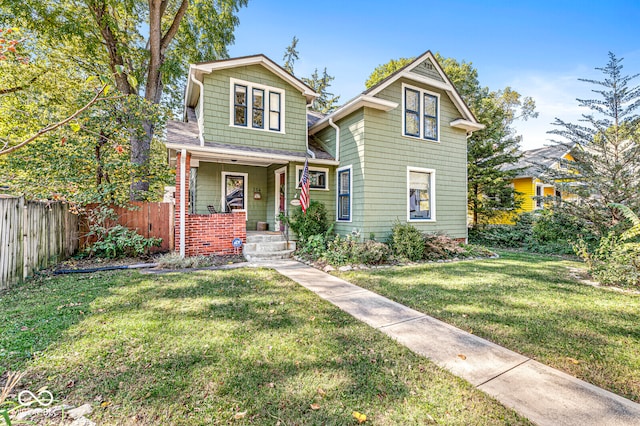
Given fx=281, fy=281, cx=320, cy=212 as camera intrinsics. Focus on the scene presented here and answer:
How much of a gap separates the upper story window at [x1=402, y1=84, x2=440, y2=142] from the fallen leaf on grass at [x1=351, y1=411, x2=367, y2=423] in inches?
341

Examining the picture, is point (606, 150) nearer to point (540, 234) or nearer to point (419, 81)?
point (540, 234)

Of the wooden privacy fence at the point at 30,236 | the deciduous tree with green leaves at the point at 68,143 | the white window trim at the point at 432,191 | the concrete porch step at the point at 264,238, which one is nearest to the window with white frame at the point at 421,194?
the white window trim at the point at 432,191

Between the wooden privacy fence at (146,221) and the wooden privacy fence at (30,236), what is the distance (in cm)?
54

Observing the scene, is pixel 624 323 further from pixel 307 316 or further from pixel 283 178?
pixel 283 178

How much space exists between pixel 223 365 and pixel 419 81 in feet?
32.4

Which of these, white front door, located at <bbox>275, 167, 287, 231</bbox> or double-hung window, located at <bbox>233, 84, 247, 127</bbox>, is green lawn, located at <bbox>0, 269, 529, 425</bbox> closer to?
white front door, located at <bbox>275, 167, 287, 231</bbox>

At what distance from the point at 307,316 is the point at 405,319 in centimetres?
134

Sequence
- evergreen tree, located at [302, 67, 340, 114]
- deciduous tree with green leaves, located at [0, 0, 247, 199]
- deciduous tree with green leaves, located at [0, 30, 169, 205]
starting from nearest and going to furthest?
deciduous tree with green leaves, located at [0, 30, 169, 205], deciduous tree with green leaves, located at [0, 0, 247, 199], evergreen tree, located at [302, 67, 340, 114]

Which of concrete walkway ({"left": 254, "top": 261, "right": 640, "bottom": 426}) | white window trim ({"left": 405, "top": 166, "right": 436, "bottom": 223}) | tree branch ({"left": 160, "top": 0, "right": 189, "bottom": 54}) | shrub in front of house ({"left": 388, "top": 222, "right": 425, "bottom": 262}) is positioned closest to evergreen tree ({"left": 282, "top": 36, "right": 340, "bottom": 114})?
tree branch ({"left": 160, "top": 0, "right": 189, "bottom": 54})

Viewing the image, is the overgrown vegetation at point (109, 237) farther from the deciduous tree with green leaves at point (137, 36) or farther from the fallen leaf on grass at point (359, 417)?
the fallen leaf on grass at point (359, 417)

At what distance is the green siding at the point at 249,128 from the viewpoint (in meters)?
8.52

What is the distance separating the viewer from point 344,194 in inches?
376

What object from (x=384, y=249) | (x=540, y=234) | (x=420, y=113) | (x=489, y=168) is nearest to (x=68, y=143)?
(x=384, y=249)

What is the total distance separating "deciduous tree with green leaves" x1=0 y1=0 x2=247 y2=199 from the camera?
413 inches
